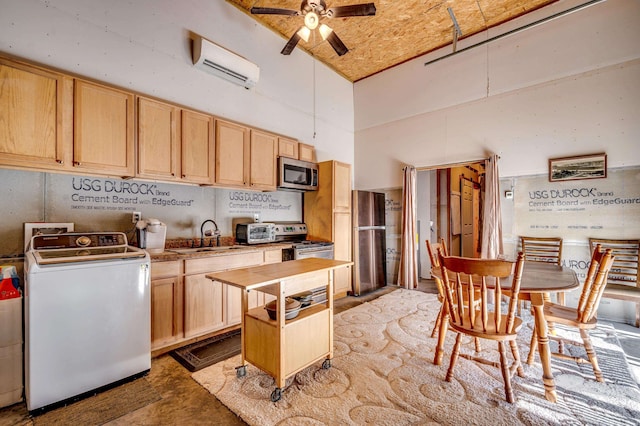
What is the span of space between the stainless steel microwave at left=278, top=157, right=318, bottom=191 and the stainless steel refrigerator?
80 cm

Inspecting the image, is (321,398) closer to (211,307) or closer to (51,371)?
(211,307)

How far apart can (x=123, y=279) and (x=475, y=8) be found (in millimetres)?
5163

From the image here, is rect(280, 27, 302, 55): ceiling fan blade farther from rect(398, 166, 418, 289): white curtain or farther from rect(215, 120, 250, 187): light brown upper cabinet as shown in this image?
rect(398, 166, 418, 289): white curtain

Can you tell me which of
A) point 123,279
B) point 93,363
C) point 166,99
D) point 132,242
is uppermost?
point 166,99

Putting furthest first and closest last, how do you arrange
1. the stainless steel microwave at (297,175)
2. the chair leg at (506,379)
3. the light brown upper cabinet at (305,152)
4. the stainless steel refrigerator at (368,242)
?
the stainless steel refrigerator at (368,242)
the light brown upper cabinet at (305,152)
the stainless steel microwave at (297,175)
the chair leg at (506,379)

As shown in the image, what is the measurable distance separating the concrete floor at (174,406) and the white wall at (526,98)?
2549 mm

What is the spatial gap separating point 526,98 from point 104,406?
558 centimetres

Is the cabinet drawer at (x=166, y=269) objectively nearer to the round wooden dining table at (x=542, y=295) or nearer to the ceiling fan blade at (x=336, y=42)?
the round wooden dining table at (x=542, y=295)

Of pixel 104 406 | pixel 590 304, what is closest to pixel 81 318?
pixel 104 406

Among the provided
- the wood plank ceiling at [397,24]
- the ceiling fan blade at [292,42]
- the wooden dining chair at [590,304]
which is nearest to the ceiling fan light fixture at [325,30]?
the ceiling fan blade at [292,42]

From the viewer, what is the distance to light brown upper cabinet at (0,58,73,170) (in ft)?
6.72

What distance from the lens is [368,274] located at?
4766mm

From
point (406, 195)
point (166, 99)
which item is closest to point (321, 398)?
point (166, 99)

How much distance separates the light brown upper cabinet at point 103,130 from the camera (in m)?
2.35
